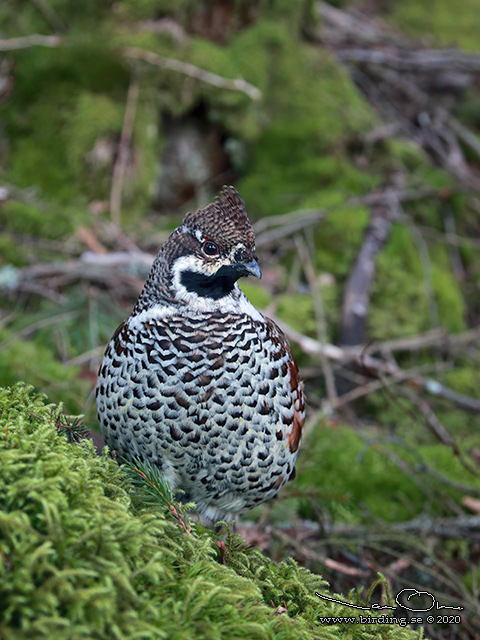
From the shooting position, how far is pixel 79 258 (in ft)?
17.3

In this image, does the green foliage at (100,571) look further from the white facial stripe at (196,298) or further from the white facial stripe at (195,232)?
the white facial stripe at (195,232)

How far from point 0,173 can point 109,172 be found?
107cm

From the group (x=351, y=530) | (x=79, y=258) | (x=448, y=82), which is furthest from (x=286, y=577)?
(x=448, y=82)

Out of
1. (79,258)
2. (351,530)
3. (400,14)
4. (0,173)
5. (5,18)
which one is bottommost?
(351,530)

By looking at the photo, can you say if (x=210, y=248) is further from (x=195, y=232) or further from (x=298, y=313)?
(x=298, y=313)

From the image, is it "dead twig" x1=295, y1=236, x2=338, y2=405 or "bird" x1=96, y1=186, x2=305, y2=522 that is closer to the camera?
"bird" x1=96, y1=186, x2=305, y2=522

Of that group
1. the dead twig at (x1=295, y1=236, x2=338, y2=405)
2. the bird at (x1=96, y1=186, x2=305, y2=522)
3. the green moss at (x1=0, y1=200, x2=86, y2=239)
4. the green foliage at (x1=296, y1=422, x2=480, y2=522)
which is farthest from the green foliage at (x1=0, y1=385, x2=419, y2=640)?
the green moss at (x1=0, y1=200, x2=86, y2=239)

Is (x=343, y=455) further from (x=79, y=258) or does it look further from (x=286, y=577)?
(x=79, y=258)

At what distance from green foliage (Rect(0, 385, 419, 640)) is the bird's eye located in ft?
3.07

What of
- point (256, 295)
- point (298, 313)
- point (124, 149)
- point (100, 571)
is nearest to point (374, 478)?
point (298, 313)

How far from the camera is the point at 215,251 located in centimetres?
238

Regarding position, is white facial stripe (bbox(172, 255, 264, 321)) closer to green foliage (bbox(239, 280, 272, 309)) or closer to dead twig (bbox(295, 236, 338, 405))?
dead twig (bbox(295, 236, 338, 405))

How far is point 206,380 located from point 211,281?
0.44 m

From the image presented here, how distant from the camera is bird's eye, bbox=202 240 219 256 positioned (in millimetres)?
2371
